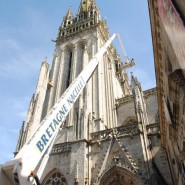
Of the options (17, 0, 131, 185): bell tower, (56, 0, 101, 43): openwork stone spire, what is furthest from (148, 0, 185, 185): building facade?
(56, 0, 101, 43): openwork stone spire

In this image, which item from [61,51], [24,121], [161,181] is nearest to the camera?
[161,181]

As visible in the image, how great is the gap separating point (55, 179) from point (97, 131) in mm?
3866

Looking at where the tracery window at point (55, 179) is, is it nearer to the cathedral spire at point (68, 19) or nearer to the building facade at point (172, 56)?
the building facade at point (172, 56)

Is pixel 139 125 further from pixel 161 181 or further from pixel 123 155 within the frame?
pixel 161 181

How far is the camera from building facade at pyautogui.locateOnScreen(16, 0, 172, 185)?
39.8 feet

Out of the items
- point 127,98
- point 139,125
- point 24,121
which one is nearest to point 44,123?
point 139,125

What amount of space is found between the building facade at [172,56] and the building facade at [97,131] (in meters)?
2.86

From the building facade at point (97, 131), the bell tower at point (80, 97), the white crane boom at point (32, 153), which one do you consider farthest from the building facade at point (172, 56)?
the bell tower at point (80, 97)

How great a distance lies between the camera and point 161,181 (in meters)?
10.9

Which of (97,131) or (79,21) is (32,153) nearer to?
(97,131)

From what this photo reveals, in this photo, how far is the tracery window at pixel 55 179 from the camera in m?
13.6

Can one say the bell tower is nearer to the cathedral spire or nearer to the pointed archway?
the cathedral spire

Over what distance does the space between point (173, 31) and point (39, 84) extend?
16.4 meters

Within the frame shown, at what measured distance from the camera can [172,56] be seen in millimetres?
6738
